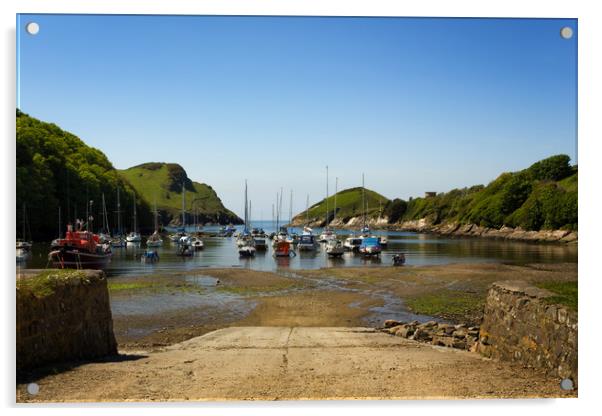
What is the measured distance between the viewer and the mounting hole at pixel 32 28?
620cm

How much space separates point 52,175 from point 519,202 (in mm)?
37898

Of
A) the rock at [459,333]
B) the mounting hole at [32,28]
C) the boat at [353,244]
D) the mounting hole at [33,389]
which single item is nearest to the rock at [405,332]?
the rock at [459,333]

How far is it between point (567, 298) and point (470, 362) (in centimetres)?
154

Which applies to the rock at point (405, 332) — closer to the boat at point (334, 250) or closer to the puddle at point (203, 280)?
the puddle at point (203, 280)

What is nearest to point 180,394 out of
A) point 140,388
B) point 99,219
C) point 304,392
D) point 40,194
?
A: point 140,388

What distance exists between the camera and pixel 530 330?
5.95 m

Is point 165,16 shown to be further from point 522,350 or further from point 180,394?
point 522,350

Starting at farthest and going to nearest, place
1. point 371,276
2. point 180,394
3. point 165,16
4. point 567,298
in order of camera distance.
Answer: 1. point 371,276
2. point 165,16
3. point 567,298
4. point 180,394

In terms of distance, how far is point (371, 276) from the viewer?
97.2ft

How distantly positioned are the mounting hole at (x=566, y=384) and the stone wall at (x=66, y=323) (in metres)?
5.93

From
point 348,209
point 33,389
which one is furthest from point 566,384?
point 348,209

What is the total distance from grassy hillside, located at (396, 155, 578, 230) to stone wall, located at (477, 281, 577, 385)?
7.43 feet

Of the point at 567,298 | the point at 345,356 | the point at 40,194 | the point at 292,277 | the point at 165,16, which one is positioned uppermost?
the point at 165,16

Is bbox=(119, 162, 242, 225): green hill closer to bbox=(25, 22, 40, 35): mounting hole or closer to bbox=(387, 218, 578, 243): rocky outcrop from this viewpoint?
bbox=(25, 22, 40, 35): mounting hole
